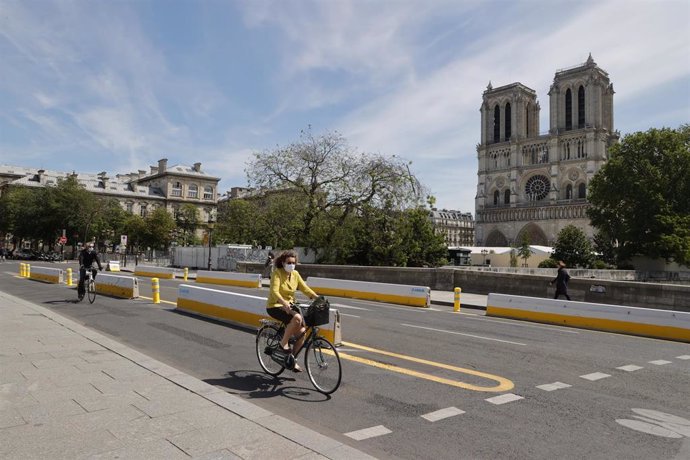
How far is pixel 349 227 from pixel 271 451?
33472 mm

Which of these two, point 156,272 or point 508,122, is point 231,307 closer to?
point 156,272

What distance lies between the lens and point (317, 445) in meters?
4.50

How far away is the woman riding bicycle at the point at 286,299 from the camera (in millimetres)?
6609

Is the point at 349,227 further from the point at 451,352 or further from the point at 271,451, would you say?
the point at 271,451

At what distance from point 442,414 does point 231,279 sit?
22455 mm

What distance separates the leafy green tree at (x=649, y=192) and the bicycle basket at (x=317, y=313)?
184 ft

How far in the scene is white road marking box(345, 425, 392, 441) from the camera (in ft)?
16.0

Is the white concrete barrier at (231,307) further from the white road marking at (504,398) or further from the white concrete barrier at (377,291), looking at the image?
the white concrete barrier at (377,291)

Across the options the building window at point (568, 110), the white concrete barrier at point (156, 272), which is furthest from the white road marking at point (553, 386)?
the building window at point (568, 110)

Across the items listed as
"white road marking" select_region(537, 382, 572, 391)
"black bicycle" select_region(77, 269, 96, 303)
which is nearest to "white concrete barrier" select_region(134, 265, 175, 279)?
"black bicycle" select_region(77, 269, 96, 303)

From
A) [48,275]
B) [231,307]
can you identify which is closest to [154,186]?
[48,275]

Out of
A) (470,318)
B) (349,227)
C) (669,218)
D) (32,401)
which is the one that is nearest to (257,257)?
(349,227)

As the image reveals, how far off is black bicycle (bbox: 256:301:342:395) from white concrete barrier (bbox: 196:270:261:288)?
18454 millimetres

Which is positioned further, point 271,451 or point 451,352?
point 451,352
